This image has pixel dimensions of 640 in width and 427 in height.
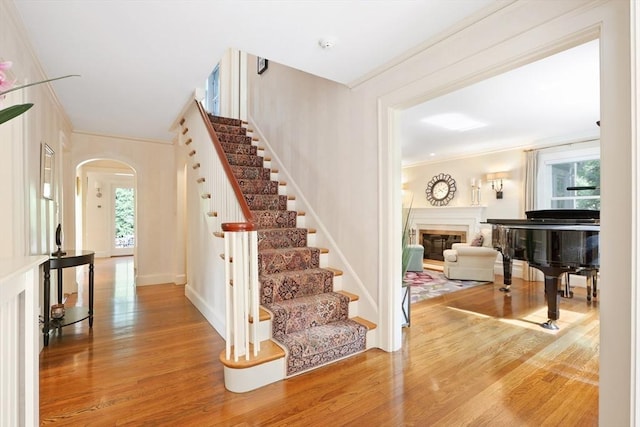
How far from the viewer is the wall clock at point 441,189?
7.04 meters

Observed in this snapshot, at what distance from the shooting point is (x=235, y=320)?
80.0 inches

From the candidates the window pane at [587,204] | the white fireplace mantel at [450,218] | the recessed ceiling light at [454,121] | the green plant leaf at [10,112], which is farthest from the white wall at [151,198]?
the window pane at [587,204]

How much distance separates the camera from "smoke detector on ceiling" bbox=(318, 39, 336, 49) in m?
2.20

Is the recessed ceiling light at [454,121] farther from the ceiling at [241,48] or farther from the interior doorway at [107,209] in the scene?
the interior doorway at [107,209]

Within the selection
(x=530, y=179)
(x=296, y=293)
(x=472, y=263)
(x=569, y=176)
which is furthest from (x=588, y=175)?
(x=296, y=293)

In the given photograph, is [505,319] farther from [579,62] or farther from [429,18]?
[429,18]

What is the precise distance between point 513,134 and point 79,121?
261 inches

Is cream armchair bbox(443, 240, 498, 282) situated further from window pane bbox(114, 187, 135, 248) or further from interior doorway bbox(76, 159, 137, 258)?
window pane bbox(114, 187, 135, 248)

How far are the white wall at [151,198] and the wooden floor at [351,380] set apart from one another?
72.1 inches

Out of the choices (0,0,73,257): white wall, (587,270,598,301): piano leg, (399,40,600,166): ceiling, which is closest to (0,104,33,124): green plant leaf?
(0,0,73,257): white wall

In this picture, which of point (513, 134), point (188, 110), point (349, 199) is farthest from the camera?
point (513, 134)

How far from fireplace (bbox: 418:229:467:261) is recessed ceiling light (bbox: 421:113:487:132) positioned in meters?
2.79

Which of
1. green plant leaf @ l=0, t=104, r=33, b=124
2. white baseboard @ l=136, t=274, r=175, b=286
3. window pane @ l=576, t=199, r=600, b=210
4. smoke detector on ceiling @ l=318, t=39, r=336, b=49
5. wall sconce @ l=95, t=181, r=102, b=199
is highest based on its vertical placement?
smoke detector on ceiling @ l=318, t=39, r=336, b=49

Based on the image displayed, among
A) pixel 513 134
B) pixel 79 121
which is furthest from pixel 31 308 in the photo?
pixel 513 134
